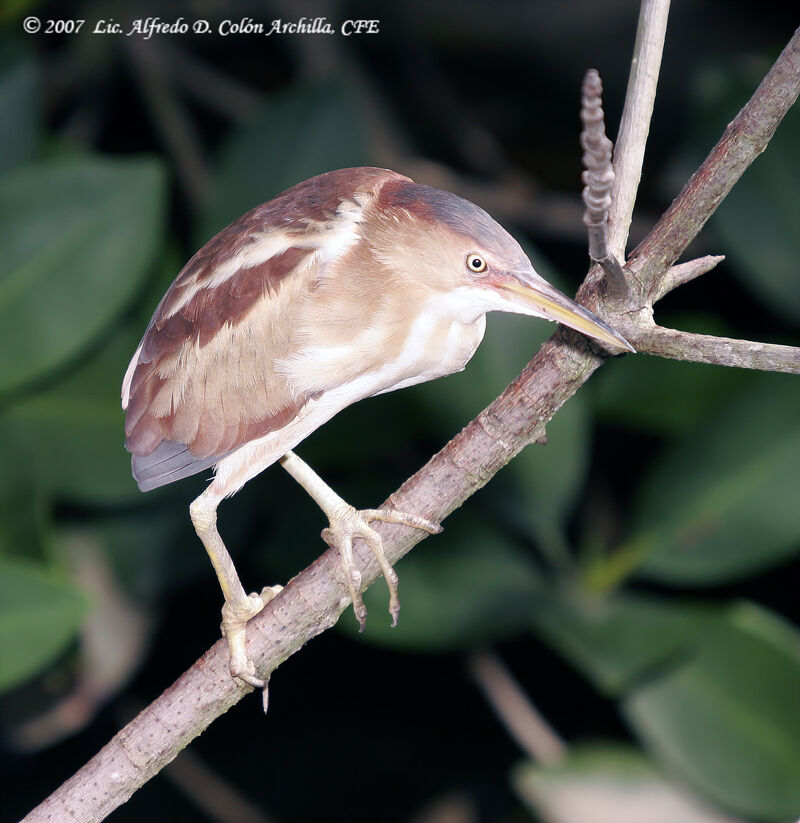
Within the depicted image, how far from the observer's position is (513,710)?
1674mm

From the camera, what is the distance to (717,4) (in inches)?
96.2

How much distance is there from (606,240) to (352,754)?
1599mm

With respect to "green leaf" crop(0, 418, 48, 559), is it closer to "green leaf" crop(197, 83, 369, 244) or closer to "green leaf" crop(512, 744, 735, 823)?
"green leaf" crop(197, 83, 369, 244)

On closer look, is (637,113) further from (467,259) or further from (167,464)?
(167,464)

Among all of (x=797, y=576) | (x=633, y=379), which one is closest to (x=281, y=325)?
(x=633, y=379)

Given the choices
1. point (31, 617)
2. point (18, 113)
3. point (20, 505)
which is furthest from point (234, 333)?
point (18, 113)

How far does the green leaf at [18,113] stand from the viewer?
1591mm

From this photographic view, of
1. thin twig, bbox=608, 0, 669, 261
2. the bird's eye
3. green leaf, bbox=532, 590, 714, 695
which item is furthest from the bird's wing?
green leaf, bbox=532, 590, 714, 695

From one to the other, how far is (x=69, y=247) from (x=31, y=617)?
20.7 inches

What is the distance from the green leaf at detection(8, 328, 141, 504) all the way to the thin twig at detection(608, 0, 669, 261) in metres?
0.95

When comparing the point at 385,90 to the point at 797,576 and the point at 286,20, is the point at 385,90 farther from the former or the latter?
the point at 797,576

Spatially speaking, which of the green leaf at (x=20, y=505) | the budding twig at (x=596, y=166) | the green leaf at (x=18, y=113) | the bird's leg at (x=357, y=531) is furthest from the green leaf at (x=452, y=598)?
the green leaf at (x=18, y=113)

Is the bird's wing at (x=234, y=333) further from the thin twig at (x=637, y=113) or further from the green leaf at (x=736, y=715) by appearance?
the green leaf at (x=736, y=715)

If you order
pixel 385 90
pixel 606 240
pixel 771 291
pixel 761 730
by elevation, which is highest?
pixel 385 90
